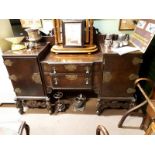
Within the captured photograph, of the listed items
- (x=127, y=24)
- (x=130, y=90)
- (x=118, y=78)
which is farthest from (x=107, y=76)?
(x=127, y=24)

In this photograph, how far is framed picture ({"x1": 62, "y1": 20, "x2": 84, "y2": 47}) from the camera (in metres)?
1.69

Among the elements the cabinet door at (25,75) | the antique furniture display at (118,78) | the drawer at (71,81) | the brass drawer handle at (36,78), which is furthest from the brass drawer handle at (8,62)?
the antique furniture display at (118,78)

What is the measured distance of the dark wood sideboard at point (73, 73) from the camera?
1.65m

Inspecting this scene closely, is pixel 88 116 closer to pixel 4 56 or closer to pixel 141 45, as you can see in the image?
pixel 141 45

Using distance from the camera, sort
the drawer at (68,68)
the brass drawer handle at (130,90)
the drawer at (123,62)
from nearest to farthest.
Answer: the drawer at (123,62), the drawer at (68,68), the brass drawer handle at (130,90)

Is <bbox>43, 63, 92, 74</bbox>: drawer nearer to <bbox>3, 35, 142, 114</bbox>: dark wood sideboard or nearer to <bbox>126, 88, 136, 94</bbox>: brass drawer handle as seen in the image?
<bbox>3, 35, 142, 114</bbox>: dark wood sideboard

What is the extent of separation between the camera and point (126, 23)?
6.16 feet

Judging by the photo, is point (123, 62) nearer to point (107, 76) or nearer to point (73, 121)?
point (107, 76)

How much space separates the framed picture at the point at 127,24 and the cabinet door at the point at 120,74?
513 mm

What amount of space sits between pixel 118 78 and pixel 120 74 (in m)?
0.06

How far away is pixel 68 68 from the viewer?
1722mm

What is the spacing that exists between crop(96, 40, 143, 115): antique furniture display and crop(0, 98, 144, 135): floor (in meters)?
0.13

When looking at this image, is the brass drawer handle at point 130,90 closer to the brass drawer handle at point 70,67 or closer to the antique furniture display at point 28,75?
the brass drawer handle at point 70,67
